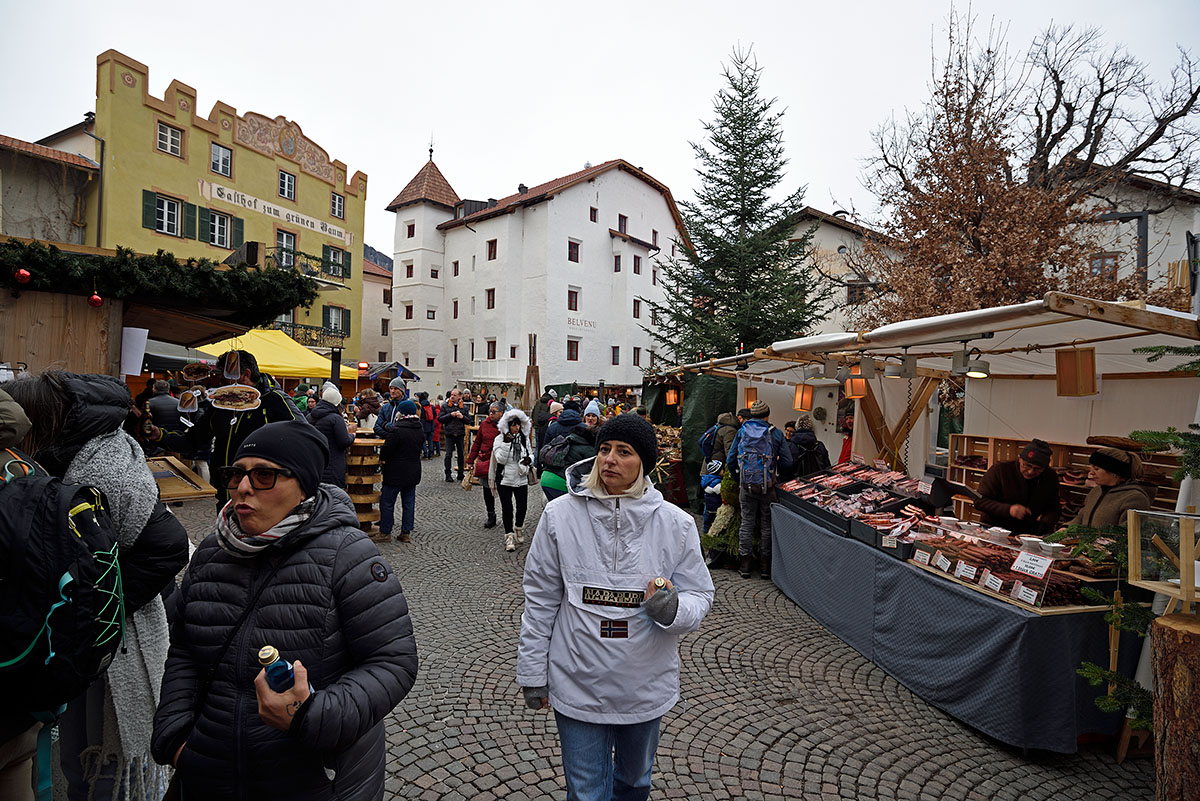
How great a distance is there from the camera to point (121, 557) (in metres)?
2.28

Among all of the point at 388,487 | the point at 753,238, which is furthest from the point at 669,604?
the point at 753,238

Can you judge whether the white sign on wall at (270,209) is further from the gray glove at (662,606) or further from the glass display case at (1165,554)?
the glass display case at (1165,554)

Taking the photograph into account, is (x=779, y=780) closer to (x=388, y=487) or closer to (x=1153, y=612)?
(x=1153, y=612)

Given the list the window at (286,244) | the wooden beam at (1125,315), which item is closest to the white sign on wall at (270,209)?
the window at (286,244)

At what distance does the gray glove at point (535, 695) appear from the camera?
7.67ft

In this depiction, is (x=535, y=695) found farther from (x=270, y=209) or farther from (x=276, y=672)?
(x=270, y=209)

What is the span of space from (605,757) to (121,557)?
2.04 metres

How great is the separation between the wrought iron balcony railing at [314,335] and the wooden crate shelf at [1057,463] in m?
24.7

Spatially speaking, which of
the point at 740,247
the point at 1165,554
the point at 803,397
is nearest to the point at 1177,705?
the point at 1165,554

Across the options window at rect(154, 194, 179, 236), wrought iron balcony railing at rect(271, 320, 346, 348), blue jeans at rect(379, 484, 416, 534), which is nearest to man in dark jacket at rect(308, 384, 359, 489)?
blue jeans at rect(379, 484, 416, 534)

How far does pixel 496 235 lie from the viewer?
37.2 meters

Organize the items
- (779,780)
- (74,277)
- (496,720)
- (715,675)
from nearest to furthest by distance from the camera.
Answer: (779,780) → (496,720) → (715,675) → (74,277)

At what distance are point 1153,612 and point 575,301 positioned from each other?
1387 inches

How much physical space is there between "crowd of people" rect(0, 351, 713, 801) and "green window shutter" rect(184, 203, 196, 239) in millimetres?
23658
